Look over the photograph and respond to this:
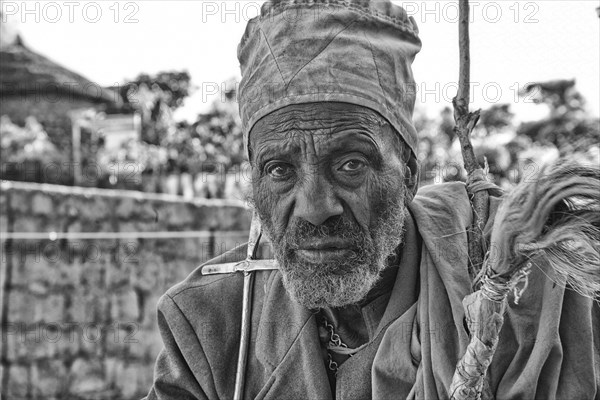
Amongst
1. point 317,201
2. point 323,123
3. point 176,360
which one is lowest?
point 176,360

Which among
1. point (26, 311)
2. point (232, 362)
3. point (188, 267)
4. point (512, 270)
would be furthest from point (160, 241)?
point (512, 270)

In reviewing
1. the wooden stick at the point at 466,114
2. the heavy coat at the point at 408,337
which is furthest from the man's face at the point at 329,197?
the wooden stick at the point at 466,114

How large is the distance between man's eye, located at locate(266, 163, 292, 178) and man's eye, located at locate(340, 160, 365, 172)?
175 mm

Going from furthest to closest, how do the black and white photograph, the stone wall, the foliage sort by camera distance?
the foliage, the stone wall, the black and white photograph

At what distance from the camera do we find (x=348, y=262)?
7.66 feet

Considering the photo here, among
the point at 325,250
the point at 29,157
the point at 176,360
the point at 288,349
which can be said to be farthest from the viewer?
the point at 29,157

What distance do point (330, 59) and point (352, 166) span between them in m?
0.35

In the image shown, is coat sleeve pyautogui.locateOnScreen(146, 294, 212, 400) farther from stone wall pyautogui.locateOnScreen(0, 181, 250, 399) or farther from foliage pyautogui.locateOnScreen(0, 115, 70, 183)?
foliage pyautogui.locateOnScreen(0, 115, 70, 183)

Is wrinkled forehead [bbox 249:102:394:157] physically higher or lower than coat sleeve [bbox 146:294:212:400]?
higher

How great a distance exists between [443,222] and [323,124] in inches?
20.1

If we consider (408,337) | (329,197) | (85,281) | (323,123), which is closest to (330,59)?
(323,123)

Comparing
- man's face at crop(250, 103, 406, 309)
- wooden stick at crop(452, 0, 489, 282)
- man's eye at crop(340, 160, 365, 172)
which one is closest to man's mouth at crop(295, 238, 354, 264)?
man's face at crop(250, 103, 406, 309)

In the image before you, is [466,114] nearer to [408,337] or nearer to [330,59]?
[330,59]

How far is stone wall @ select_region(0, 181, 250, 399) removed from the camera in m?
7.13
